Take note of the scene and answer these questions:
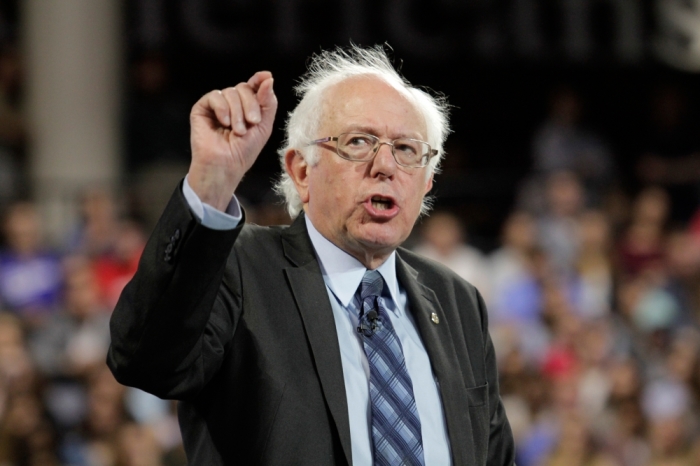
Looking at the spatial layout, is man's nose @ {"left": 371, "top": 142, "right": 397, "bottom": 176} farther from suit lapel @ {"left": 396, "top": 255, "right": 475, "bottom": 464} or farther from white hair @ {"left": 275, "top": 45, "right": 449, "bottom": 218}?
suit lapel @ {"left": 396, "top": 255, "right": 475, "bottom": 464}

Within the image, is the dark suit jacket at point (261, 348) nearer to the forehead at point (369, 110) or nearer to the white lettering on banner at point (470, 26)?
the forehead at point (369, 110)

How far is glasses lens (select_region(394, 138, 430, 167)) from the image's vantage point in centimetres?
252

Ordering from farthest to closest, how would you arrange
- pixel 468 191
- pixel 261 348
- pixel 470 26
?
pixel 470 26 → pixel 468 191 → pixel 261 348

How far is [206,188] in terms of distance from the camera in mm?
Result: 2021

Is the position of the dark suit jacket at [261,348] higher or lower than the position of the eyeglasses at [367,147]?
lower

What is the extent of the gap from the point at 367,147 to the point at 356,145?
0.08ft

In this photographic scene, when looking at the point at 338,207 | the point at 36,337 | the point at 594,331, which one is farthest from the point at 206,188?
the point at 594,331

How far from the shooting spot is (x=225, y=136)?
2.05 metres

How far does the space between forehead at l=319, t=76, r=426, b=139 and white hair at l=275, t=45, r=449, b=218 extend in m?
0.02

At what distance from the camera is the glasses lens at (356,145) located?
8.17 ft

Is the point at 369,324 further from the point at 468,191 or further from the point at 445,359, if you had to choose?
the point at 468,191

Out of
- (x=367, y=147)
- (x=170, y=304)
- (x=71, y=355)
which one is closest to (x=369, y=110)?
(x=367, y=147)

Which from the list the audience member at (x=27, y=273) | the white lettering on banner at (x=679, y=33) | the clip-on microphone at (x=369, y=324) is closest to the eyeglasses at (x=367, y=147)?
the clip-on microphone at (x=369, y=324)

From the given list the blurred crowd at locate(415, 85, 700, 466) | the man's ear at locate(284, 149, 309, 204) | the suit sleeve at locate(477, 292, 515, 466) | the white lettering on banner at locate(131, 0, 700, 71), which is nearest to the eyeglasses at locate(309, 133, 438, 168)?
the man's ear at locate(284, 149, 309, 204)
